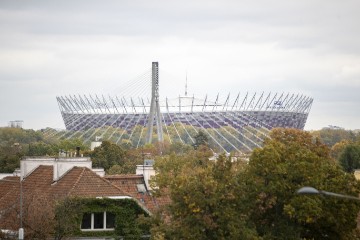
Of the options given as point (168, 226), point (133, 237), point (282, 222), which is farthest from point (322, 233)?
point (133, 237)

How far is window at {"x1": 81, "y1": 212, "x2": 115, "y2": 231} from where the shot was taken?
183 ft

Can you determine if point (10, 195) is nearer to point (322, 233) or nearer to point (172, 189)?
point (172, 189)

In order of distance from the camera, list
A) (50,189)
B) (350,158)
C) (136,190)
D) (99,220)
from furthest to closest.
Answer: (350,158)
(136,190)
(50,189)
(99,220)

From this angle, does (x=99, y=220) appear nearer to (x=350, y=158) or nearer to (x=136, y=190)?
(x=136, y=190)

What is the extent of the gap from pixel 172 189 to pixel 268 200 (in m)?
4.19

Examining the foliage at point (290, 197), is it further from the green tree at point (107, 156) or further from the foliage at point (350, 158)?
the foliage at point (350, 158)

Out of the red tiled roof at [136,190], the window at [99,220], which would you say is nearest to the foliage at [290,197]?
the window at [99,220]

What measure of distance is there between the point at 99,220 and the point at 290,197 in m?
13.0

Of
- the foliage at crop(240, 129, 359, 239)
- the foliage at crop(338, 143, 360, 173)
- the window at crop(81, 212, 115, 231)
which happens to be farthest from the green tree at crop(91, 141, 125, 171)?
the foliage at crop(240, 129, 359, 239)

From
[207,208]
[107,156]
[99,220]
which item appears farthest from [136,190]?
[107,156]

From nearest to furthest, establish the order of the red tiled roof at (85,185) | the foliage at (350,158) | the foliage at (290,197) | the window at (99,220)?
the foliage at (290,197), the window at (99,220), the red tiled roof at (85,185), the foliage at (350,158)

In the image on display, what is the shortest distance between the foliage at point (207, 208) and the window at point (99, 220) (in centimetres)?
750

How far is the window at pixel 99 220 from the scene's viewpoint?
55719mm

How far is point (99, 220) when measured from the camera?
5594cm
